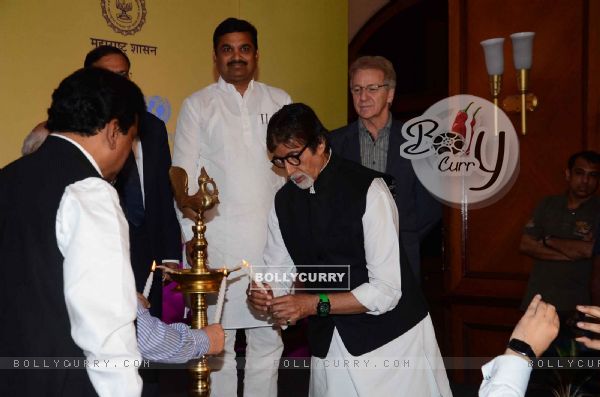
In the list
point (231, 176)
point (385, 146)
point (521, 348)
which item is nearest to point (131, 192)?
point (231, 176)

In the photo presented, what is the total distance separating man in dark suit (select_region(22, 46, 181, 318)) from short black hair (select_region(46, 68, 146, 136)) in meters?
1.00

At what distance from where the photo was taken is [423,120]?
13.8ft

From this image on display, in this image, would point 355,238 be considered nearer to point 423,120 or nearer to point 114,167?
point 114,167

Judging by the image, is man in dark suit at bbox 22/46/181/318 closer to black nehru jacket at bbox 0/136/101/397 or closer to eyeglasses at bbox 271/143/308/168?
eyeglasses at bbox 271/143/308/168

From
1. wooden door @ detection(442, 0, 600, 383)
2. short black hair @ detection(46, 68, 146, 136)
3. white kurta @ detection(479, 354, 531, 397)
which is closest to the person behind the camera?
white kurta @ detection(479, 354, 531, 397)

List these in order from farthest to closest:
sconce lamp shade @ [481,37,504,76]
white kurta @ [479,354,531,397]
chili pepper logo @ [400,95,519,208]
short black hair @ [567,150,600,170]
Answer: chili pepper logo @ [400,95,519,208], sconce lamp shade @ [481,37,504,76], short black hair @ [567,150,600,170], white kurta @ [479,354,531,397]

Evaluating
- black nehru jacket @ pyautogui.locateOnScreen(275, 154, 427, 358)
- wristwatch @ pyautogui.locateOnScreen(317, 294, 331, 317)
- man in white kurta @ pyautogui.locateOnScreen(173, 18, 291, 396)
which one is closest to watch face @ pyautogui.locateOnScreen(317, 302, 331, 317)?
wristwatch @ pyautogui.locateOnScreen(317, 294, 331, 317)

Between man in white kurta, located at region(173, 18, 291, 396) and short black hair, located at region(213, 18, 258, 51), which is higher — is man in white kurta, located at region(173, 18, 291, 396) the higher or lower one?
the lower one

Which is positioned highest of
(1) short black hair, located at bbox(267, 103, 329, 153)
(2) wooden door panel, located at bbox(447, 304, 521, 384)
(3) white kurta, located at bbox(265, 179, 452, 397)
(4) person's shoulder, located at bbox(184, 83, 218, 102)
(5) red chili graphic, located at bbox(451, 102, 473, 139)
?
(4) person's shoulder, located at bbox(184, 83, 218, 102)

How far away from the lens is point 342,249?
7.66 ft

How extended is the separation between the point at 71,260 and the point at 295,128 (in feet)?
3.09

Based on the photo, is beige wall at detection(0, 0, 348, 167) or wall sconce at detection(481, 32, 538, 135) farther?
wall sconce at detection(481, 32, 538, 135)

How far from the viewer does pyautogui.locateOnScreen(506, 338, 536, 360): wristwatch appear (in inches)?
55.7

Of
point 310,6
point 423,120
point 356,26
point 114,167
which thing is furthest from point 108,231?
point 356,26
